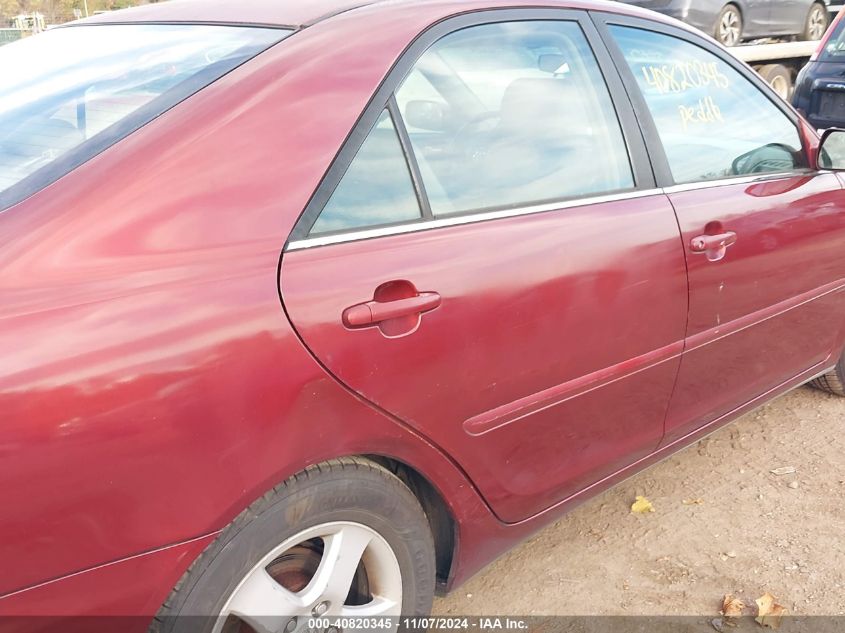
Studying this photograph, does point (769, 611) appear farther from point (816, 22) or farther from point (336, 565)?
point (816, 22)

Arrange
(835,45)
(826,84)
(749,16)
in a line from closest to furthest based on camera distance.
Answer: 1. (826,84)
2. (835,45)
3. (749,16)

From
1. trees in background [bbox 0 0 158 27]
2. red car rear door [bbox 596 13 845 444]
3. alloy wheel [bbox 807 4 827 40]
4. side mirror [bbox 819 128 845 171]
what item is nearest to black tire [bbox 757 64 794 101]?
alloy wheel [bbox 807 4 827 40]

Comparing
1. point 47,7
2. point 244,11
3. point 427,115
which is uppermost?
point 47,7

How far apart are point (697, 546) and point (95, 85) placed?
7.16 ft

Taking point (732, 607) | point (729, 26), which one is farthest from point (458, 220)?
point (729, 26)

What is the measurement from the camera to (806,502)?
2.88 m

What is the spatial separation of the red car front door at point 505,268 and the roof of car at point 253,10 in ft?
0.63

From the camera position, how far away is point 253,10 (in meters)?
2.05

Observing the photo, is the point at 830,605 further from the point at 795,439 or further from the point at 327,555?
the point at 327,555

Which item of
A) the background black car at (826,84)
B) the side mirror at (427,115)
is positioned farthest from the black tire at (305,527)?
the background black car at (826,84)

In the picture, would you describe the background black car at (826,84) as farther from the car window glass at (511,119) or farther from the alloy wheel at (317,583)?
the alloy wheel at (317,583)

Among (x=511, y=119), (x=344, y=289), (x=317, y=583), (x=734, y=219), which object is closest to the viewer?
(x=344, y=289)

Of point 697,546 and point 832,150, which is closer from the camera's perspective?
point 697,546

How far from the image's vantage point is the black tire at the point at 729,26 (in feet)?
33.0
